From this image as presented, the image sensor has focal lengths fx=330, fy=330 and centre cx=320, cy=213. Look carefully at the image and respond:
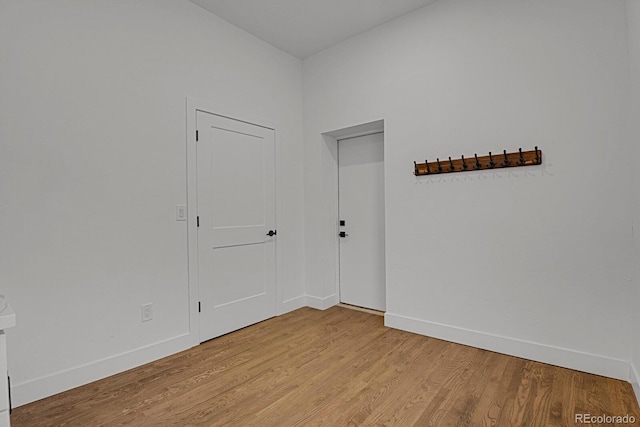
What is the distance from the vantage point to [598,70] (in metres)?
2.22

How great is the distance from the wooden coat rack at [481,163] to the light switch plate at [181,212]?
209 cm

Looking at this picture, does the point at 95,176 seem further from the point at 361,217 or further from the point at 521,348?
the point at 521,348

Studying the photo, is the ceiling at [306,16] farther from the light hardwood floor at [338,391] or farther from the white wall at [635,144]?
the light hardwood floor at [338,391]

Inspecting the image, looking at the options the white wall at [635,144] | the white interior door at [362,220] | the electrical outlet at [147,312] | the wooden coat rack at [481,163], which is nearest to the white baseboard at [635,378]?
the white wall at [635,144]

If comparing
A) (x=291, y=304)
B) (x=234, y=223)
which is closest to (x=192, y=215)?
(x=234, y=223)

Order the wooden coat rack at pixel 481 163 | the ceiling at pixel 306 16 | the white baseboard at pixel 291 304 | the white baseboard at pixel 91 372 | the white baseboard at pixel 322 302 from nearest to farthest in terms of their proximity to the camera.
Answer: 1. the white baseboard at pixel 91 372
2. the wooden coat rack at pixel 481 163
3. the ceiling at pixel 306 16
4. the white baseboard at pixel 291 304
5. the white baseboard at pixel 322 302

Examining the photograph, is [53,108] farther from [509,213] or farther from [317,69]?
[509,213]

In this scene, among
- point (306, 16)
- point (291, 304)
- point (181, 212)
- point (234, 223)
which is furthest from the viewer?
point (291, 304)

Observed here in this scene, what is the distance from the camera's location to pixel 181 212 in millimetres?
2789

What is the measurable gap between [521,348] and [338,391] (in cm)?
148

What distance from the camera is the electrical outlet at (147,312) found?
255cm

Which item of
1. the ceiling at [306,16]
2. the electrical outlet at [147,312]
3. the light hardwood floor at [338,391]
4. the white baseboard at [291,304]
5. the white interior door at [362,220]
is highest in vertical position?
the ceiling at [306,16]

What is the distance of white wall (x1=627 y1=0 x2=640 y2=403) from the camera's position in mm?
1923

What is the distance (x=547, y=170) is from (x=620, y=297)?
3.12ft
